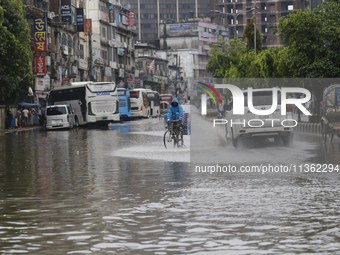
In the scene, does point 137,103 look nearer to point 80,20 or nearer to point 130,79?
point 80,20

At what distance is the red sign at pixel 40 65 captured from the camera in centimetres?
5885

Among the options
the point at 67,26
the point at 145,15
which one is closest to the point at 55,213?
the point at 67,26

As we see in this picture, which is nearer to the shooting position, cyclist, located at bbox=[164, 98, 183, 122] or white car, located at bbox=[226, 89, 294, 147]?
white car, located at bbox=[226, 89, 294, 147]

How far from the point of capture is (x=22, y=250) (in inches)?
A: 267

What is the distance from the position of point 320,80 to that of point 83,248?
2915 cm

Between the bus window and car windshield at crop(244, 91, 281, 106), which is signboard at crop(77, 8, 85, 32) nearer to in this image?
the bus window

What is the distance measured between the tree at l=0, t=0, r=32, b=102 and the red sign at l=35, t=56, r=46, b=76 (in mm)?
9000

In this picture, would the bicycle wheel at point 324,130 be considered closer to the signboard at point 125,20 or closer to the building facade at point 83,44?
the building facade at point 83,44

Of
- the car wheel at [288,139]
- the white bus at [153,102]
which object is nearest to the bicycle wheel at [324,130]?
the car wheel at [288,139]

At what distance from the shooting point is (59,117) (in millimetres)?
47656

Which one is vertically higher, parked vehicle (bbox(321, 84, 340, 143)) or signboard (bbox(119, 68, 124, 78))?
signboard (bbox(119, 68, 124, 78))

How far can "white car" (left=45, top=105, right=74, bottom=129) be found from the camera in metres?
47.5

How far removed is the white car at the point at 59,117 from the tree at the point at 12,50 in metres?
3.18

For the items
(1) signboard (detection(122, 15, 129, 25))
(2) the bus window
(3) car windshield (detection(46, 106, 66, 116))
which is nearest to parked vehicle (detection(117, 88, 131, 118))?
(2) the bus window
